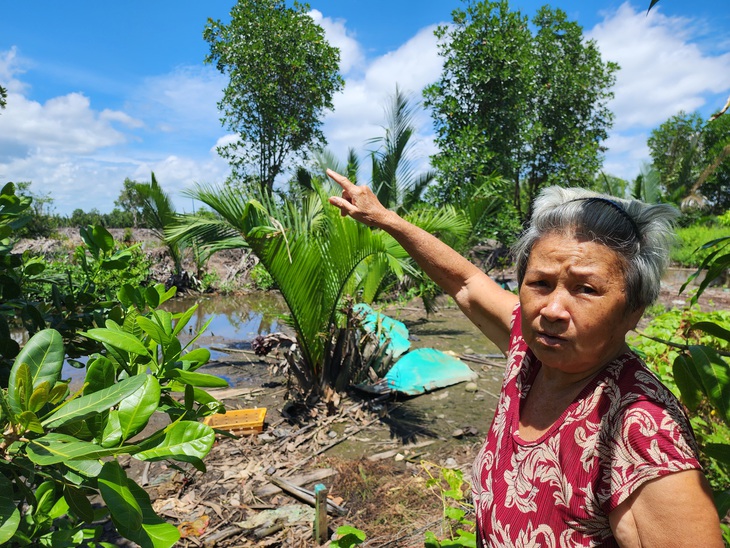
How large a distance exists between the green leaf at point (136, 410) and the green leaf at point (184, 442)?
0.15 feet

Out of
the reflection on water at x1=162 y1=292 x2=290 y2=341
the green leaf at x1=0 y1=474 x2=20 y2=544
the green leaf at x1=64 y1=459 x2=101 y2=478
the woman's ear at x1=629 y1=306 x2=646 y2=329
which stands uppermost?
the woman's ear at x1=629 y1=306 x2=646 y2=329

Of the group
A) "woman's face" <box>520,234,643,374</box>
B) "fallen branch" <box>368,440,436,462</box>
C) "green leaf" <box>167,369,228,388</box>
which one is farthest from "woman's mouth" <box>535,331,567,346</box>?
"fallen branch" <box>368,440,436,462</box>

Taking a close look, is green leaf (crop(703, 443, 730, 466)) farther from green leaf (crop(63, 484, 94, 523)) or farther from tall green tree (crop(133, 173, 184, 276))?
tall green tree (crop(133, 173, 184, 276))

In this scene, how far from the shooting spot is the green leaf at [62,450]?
645mm

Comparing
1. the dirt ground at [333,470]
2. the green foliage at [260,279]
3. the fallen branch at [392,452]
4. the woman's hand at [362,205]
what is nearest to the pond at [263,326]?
the green foliage at [260,279]

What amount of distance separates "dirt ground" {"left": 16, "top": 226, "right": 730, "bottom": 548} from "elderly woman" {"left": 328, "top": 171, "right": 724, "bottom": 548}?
3.39ft

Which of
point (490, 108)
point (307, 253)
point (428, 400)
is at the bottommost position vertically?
point (428, 400)

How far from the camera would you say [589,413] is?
112 centimetres

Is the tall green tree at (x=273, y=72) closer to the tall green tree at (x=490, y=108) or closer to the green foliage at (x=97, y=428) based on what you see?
the tall green tree at (x=490, y=108)

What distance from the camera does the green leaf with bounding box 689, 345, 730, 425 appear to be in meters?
0.91

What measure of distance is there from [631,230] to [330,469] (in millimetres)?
3116

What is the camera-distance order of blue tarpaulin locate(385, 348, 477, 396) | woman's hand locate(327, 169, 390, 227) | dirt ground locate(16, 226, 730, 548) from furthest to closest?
blue tarpaulin locate(385, 348, 477, 396) → dirt ground locate(16, 226, 730, 548) → woman's hand locate(327, 169, 390, 227)

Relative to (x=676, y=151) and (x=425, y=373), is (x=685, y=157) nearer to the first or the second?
(x=676, y=151)

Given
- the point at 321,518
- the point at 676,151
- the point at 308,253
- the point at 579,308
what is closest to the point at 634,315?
→ the point at 579,308
